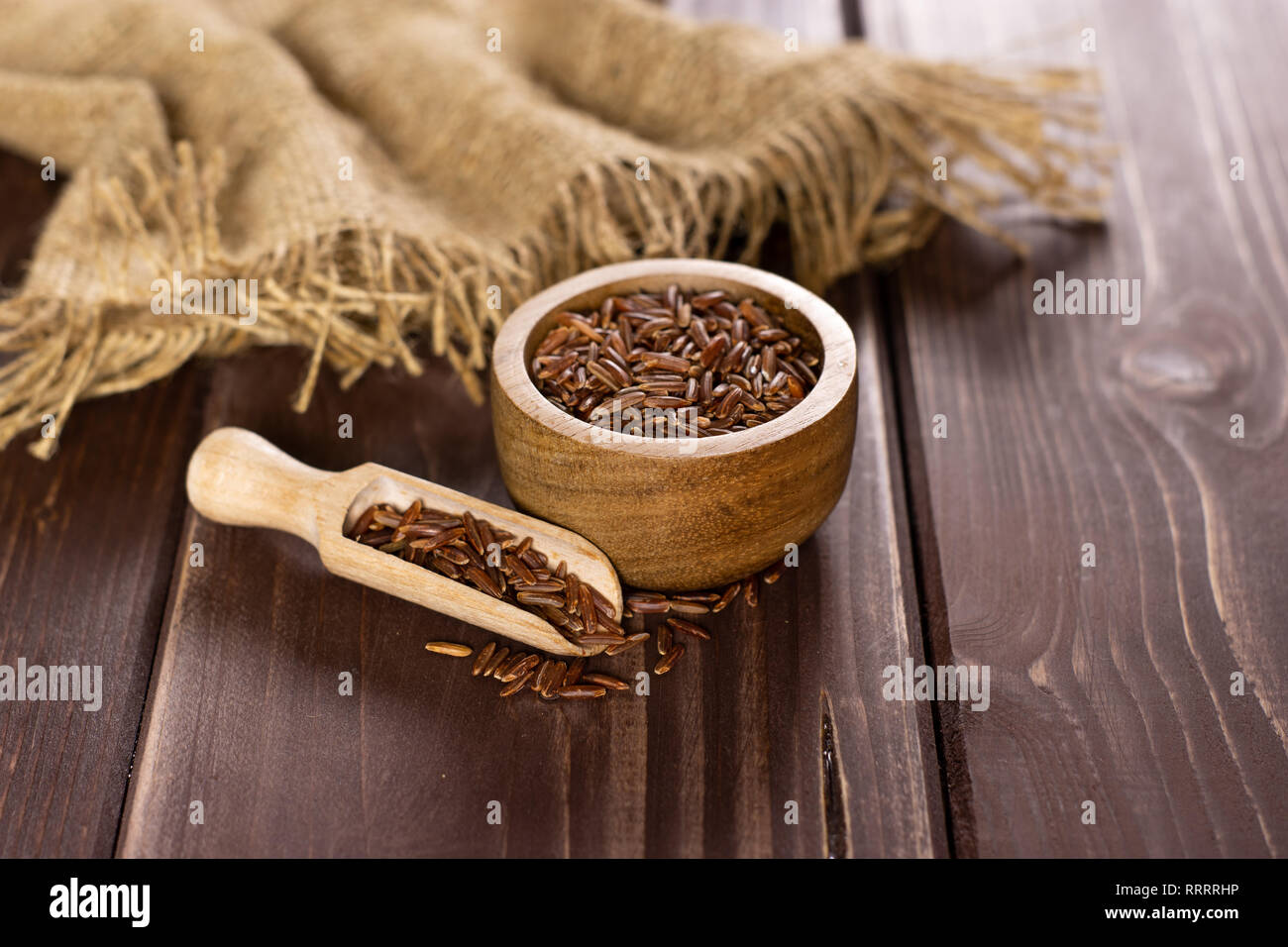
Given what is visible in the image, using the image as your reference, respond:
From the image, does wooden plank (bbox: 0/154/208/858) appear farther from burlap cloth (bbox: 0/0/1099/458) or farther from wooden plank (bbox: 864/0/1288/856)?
wooden plank (bbox: 864/0/1288/856)

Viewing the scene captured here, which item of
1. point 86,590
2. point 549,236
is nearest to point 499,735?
point 86,590

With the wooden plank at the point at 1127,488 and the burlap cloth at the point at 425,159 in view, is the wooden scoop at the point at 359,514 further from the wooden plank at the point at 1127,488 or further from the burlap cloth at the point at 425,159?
the wooden plank at the point at 1127,488

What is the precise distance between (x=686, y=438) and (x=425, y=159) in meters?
0.65

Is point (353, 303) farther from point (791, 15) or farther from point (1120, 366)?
point (791, 15)

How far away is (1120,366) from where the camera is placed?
1.19m

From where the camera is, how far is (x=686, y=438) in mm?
860

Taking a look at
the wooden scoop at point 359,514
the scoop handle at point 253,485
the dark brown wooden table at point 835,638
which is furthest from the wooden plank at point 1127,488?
the scoop handle at point 253,485

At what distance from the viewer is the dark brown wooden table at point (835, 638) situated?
81 centimetres

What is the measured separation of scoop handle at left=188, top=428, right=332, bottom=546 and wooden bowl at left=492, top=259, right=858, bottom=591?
0.55ft

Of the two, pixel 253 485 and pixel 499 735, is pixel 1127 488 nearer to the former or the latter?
pixel 499 735

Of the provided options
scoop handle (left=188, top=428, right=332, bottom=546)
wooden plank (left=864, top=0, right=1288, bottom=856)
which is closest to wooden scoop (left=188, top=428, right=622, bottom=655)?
scoop handle (left=188, top=428, right=332, bottom=546)

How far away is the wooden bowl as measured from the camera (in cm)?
85

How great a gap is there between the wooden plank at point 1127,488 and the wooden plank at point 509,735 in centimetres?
6

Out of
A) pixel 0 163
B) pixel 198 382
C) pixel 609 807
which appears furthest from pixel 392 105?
pixel 609 807
